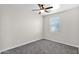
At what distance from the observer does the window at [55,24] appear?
1.33 m

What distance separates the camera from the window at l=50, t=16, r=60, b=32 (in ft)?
4.37

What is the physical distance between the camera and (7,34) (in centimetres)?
199

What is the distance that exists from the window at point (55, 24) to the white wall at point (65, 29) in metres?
0.06

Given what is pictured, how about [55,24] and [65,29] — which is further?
[65,29]

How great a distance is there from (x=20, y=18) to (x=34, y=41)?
1.98 feet

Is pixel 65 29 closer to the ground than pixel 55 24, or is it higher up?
closer to the ground

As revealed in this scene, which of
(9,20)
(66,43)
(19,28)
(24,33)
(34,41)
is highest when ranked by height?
(9,20)

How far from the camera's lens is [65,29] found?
5.36ft

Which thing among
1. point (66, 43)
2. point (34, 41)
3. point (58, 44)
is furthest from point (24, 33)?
point (66, 43)

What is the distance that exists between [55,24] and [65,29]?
0.43m

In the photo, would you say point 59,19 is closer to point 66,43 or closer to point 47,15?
point 47,15

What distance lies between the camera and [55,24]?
1343 mm

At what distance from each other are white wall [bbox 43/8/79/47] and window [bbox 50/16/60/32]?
0.06 meters

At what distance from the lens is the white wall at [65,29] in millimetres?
1418
